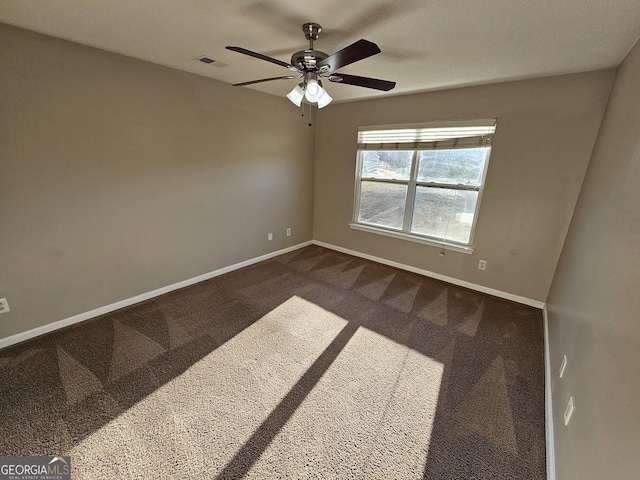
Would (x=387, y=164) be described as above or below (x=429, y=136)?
below

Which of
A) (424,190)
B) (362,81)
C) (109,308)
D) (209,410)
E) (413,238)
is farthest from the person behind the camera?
(413,238)

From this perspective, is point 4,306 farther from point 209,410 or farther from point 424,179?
point 424,179

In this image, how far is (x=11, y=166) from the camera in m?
1.94

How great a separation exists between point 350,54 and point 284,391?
209cm

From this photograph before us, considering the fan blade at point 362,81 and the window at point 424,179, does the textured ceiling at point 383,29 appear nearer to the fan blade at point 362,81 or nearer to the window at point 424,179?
the fan blade at point 362,81

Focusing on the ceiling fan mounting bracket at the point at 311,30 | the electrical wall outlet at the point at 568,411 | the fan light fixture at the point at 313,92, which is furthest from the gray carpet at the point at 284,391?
the ceiling fan mounting bracket at the point at 311,30

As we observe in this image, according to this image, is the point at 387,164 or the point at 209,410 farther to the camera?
the point at 387,164

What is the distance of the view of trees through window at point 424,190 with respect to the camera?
10.4ft

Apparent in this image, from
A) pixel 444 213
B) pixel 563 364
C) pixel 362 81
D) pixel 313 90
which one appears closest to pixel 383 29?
pixel 362 81

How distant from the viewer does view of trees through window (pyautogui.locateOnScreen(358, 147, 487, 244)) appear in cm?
316

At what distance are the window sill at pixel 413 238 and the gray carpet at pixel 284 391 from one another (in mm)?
742

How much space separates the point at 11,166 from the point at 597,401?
12.0 feet

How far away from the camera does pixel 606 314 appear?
3.92 feet

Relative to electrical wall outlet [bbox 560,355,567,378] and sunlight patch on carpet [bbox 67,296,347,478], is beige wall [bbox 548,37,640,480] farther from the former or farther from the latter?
sunlight patch on carpet [bbox 67,296,347,478]
